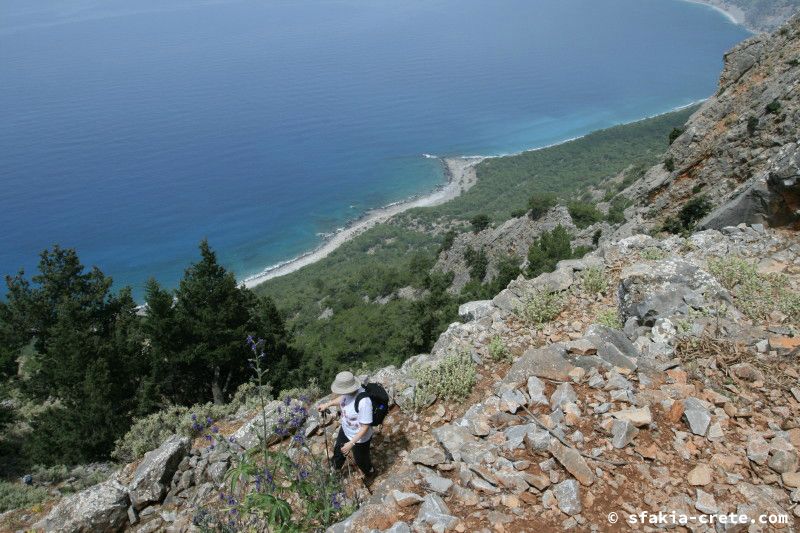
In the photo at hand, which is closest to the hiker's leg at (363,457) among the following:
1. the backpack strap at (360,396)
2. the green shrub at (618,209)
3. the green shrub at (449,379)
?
the backpack strap at (360,396)

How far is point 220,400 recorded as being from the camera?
2198cm

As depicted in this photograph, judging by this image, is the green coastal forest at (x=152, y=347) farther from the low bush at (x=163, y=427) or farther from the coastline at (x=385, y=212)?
the coastline at (x=385, y=212)

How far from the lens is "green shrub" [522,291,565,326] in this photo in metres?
10.8

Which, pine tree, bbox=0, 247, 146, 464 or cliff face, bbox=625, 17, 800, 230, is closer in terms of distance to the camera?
cliff face, bbox=625, 17, 800, 230

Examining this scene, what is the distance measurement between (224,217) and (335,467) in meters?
104

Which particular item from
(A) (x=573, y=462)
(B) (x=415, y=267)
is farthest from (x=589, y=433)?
(B) (x=415, y=267)

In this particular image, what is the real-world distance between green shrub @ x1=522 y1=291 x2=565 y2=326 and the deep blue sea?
80.4 meters

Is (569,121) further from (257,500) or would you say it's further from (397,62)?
(257,500)

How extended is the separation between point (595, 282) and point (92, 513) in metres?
11.2

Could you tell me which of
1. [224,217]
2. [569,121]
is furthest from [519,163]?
[224,217]

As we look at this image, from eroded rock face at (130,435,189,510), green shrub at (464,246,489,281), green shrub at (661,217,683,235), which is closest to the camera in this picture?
eroded rock face at (130,435,189,510)

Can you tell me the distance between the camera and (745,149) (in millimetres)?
22547

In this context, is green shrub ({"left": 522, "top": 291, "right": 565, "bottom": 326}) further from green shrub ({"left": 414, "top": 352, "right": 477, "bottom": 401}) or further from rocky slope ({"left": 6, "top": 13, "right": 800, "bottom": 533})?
green shrub ({"left": 414, "top": 352, "right": 477, "bottom": 401})

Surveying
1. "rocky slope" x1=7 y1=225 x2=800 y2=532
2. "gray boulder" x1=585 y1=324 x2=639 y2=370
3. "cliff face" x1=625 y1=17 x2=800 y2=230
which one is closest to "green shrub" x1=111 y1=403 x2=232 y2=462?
"rocky slope" x1=7 y1=225 x2=800 y2=532
